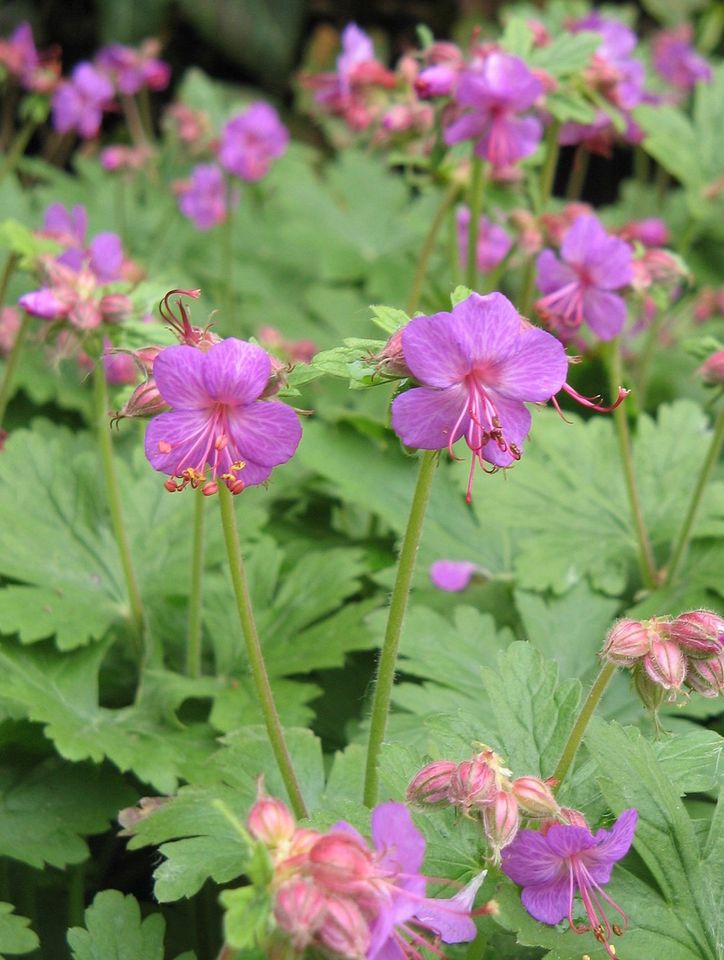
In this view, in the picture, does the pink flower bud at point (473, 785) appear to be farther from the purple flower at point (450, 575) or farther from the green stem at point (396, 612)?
the purple flower at point (450, 575)

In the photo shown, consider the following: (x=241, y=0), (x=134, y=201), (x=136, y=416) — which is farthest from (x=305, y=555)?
(x=241, y=0)

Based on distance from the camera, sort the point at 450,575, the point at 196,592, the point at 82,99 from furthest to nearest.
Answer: the point at 82,99, the point at 450,575, the point at 196,592

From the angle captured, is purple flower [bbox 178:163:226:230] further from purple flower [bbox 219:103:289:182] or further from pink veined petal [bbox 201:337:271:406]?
pink veined petal [bbox 201:337:271:406]

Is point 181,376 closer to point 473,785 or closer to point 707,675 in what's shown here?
point 473,785

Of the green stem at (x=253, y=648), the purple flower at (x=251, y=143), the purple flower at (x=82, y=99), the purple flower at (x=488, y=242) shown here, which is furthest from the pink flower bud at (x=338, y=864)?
the purple flower at (x=82, y=99)

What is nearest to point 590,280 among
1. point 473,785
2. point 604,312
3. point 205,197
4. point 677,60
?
point 604,312

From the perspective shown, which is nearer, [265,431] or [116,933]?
[265,431]

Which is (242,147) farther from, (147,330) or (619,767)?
(619,767)
